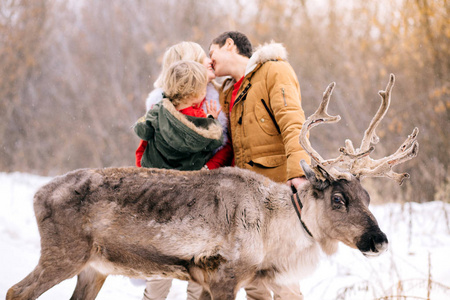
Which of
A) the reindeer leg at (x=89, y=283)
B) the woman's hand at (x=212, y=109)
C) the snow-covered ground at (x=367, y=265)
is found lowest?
the snow-covered ground at (x=367, y=265)

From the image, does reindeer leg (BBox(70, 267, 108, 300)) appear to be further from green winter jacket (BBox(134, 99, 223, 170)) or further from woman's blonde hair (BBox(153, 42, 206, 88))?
woman's blonde hair (BBox(153, 42, 206, 88))

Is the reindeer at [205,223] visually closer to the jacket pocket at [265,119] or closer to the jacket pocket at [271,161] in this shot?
the jacket pocket at [271,161]

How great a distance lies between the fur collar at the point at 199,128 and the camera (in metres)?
3.75

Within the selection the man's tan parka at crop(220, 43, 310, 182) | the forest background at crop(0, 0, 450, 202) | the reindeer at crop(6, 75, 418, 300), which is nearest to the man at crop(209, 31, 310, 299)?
the man's tan parka at crop(220, 43, 310, 182)

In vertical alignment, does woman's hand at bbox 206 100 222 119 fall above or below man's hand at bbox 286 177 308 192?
above

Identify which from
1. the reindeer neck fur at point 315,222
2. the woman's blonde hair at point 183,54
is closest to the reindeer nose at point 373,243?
the reindeer neck fur at point 315,222

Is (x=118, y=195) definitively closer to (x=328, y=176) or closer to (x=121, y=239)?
(x=121, y=239)

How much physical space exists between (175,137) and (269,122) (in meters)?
0.85

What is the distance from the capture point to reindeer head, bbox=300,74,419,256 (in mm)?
3301

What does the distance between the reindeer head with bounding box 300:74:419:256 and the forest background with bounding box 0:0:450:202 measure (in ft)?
18.9

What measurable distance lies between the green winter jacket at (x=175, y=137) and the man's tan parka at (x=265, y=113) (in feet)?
0.88

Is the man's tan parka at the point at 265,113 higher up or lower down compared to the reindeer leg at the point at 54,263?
higher up

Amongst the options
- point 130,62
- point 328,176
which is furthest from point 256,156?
point 130,62

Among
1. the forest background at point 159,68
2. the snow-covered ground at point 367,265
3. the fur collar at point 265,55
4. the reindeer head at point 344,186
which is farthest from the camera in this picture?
the forest background at point 159,68
